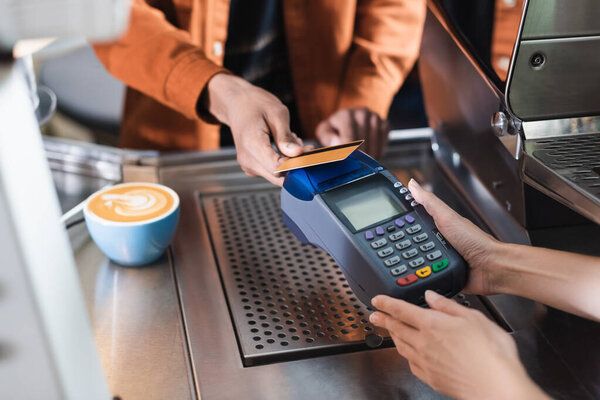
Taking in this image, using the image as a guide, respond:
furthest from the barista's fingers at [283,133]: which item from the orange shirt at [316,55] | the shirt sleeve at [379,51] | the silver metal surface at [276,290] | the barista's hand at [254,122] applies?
the shirt sleeve at [379,51]

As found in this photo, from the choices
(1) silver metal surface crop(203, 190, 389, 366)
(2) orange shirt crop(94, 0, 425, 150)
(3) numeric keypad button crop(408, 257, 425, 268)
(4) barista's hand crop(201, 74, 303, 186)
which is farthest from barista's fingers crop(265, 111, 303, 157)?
(2) orange shirt crop(94, 0, 425, 150)

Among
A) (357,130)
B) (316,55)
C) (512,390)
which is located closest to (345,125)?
(357,130)

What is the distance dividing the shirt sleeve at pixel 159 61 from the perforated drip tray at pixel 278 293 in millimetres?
210

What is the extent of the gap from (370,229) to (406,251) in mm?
47

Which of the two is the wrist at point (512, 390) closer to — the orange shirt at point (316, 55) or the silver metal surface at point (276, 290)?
the silver metal surface at point (276, 290)

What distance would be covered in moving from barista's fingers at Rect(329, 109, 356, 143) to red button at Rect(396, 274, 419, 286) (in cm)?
46

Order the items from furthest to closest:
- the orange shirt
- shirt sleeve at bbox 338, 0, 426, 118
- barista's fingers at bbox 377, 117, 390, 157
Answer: shirt sleeve at bbox 338, 0, 426, 118
the orange shirt
barista's fingers at bbox 377, 117, 390, 157

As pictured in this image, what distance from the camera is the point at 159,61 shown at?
1091mm

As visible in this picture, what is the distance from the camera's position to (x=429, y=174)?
1.06 metres

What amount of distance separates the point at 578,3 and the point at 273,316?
0.50m

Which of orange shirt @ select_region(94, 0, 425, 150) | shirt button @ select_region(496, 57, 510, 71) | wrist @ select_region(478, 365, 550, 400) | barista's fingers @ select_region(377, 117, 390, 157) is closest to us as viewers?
wrist @ select_region(478, 365, 550, 400)

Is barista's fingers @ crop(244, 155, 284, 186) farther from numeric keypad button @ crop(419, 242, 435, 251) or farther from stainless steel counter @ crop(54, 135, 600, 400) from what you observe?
numeric keypad button @ crop(419, 242, 435, 251)

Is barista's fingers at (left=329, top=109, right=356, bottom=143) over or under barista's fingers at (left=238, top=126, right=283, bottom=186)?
under

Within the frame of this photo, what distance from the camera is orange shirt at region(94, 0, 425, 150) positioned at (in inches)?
50.0
